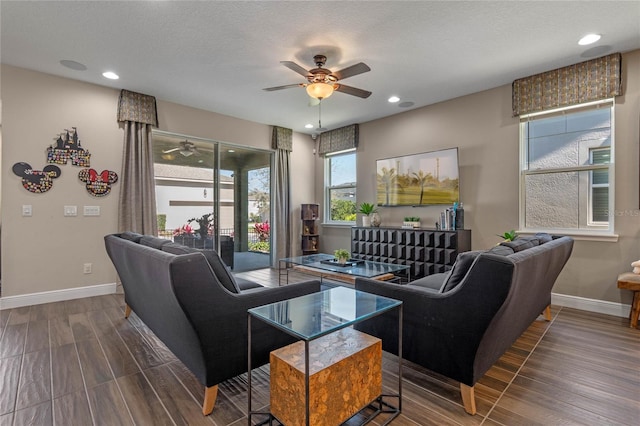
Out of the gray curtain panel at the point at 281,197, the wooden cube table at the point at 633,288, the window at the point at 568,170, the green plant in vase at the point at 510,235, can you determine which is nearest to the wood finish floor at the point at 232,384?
the wooden cube table at the point at 633,288

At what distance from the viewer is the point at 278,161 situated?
6020 millimetres

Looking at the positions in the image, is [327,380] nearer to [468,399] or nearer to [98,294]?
[468,399]

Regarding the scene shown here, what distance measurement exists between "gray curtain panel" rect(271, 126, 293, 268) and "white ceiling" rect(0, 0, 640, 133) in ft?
6.09

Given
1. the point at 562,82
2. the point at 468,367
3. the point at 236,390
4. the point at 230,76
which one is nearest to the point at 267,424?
the point at 236,390

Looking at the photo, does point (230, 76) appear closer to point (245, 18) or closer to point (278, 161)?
point (245, 18)

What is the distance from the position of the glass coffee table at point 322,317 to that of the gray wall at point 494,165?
310 cm

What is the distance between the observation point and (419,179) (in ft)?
15.9

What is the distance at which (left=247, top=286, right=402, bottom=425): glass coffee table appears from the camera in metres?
1.35

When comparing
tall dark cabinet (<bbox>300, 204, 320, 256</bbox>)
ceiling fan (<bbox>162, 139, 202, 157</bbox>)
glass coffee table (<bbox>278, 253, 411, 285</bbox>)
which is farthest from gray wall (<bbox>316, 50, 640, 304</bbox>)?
ceiling fan (<bbox>162, 139, 202, 157</bbox>)

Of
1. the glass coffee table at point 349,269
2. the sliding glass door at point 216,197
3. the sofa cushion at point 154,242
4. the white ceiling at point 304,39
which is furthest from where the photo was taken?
the sliding glass door at point 216,197

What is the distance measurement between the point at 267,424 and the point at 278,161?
16.2 feet

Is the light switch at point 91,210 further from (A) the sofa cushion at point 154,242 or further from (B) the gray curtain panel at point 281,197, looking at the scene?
(B) the gray curtain panel at point 281,197

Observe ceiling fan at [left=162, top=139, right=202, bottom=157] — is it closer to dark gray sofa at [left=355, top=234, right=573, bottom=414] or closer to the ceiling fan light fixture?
the ceiling fan light fixture

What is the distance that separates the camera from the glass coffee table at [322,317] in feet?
4.42
